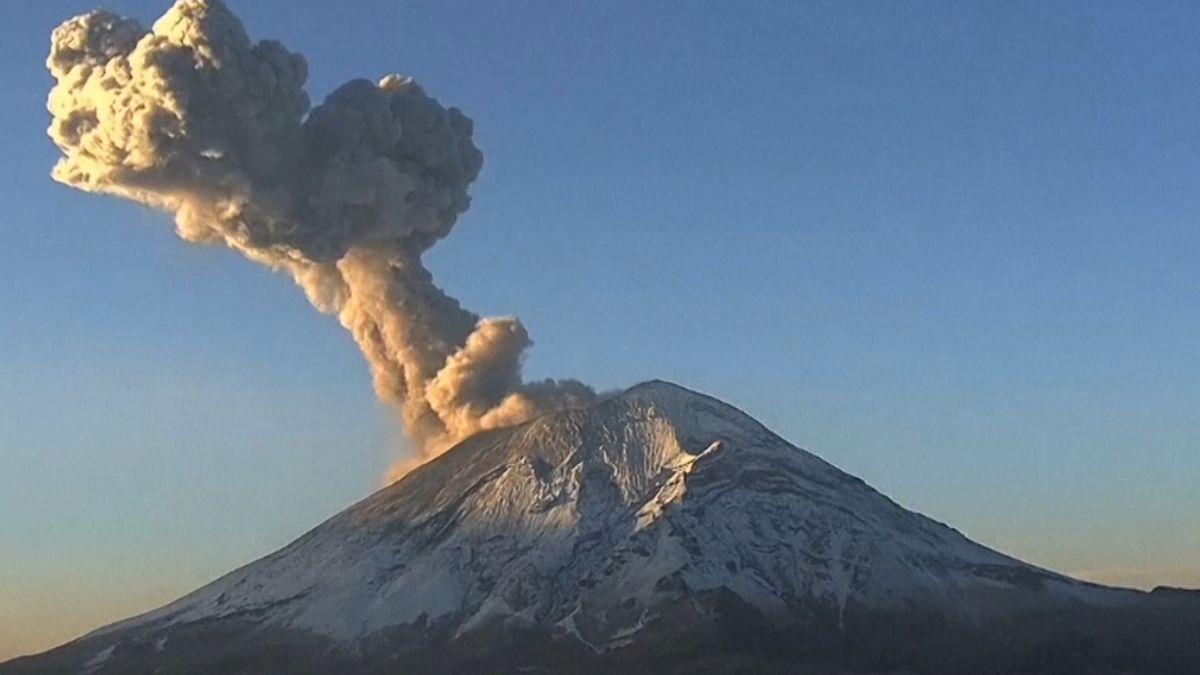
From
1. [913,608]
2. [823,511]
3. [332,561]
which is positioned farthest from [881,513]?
[332,561]

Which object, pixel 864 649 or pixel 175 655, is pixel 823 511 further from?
pixel 175 655

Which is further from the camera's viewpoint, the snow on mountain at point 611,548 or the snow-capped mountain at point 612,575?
the snow on mountain at point 611,548

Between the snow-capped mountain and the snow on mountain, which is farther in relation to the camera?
the snow on mountain

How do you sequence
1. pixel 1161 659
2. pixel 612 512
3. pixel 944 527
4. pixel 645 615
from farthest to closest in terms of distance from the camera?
pixel 944 527 < pixel 612 512 < pixel 645 615 < pixel 1161 659
